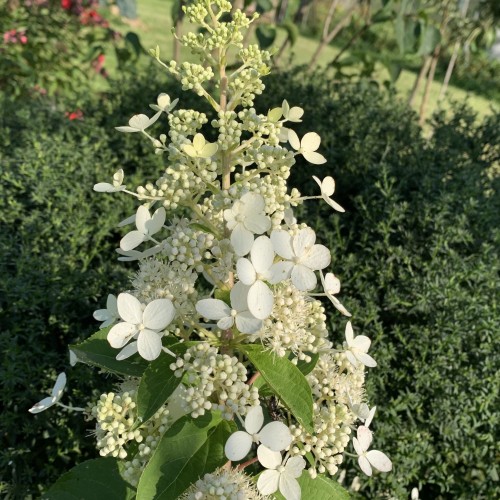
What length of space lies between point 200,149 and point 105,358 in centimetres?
46

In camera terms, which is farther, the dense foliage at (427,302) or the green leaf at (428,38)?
the green leaf at (428,38)

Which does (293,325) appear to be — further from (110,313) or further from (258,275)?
(110,313)

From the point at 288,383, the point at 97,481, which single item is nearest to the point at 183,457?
the point at 288,383

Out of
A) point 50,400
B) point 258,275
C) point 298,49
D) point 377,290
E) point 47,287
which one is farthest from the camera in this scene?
point 298,49

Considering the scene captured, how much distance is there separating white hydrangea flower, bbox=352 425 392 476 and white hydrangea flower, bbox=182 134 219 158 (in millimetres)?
607

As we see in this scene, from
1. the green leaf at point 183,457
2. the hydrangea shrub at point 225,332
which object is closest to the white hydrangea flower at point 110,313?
the hydrangea shrub at point 225,332

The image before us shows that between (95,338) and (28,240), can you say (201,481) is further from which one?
(28,240)

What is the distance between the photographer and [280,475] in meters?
1.02

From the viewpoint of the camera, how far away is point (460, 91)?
10.1m

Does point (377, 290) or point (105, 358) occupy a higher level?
point (105, 358)

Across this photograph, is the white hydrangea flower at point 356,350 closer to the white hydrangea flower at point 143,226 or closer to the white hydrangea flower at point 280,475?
the white hydrangea flower at point 280,475

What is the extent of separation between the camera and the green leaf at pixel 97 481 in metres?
1.29

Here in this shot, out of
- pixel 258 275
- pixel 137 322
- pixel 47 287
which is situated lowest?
pixel 47 287

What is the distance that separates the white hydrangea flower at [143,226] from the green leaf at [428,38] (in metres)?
3.31
